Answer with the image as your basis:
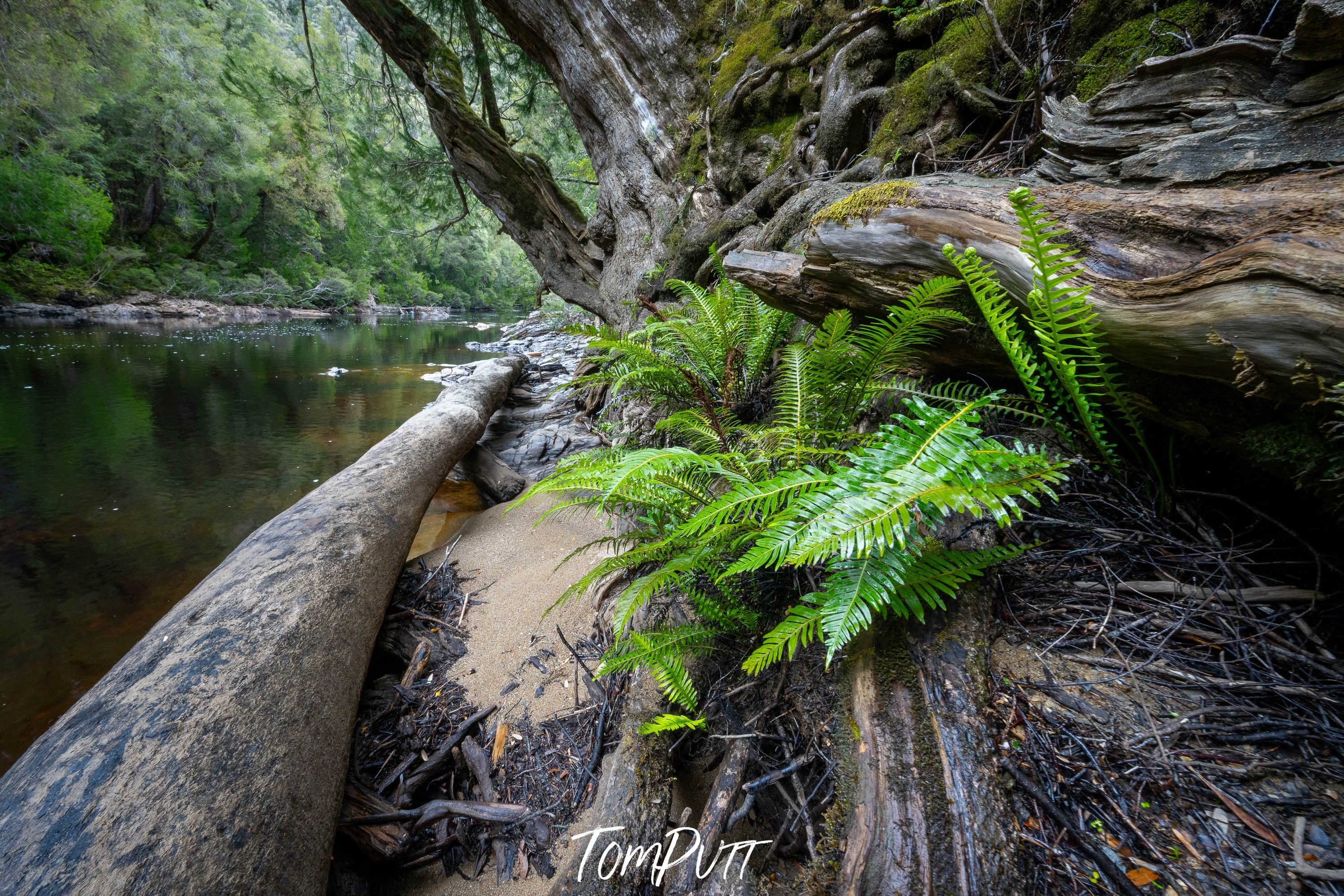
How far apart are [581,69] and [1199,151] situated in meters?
7.20

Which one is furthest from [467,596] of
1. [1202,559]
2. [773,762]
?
[1202,559]

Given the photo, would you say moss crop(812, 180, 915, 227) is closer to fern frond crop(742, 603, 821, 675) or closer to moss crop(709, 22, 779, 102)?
fern frond crop(742, 603, 821, 675)

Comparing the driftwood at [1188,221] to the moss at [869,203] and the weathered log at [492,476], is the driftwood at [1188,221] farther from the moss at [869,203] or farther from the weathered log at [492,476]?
the weathered log at [492,476]

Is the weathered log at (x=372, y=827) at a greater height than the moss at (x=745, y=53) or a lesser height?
lesser

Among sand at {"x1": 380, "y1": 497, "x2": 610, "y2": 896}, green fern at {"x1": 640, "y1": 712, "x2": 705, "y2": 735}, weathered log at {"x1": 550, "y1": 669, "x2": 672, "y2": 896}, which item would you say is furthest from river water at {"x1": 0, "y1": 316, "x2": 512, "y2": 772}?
green fern at {"x1": 640, "y1": 712, "x2": 705, "y2": 735}

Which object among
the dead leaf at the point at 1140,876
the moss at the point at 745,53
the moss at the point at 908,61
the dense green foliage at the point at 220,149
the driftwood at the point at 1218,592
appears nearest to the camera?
the dead leaf at the point at 1140,876

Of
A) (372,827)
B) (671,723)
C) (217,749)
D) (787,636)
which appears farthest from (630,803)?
(217,749)

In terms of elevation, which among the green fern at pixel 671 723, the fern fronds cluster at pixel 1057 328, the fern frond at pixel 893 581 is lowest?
the green fern at pixel 671 723

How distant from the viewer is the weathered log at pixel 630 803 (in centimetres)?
128

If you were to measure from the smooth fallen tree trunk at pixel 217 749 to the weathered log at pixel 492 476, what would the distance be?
7.71 feet

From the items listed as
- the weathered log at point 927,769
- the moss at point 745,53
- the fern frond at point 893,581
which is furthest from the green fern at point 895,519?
the moss at point 745,53

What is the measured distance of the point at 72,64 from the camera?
14.3 metres

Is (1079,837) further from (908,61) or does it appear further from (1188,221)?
(908,61)

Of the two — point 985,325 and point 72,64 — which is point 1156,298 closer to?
point 985,325
